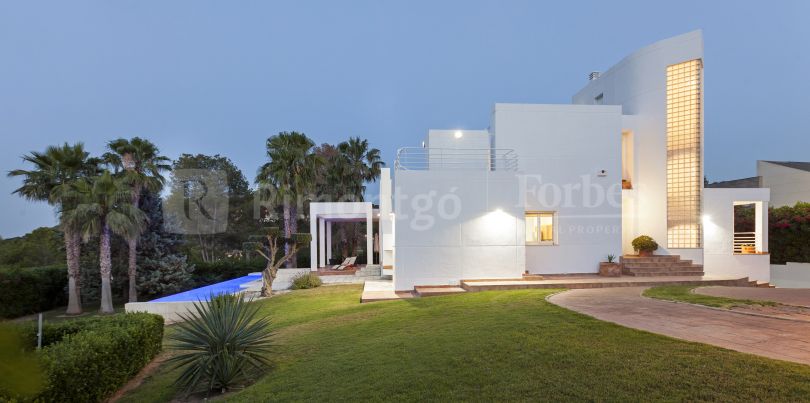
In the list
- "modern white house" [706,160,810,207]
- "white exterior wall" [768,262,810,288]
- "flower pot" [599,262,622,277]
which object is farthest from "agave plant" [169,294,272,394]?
"modern white house" [706,160,810,207]

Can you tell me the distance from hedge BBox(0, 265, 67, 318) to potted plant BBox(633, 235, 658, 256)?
26.3 m

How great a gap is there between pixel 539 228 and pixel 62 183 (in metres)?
21.6

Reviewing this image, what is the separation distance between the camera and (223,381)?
5.85 metres

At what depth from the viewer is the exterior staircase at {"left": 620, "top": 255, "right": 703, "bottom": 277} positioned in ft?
44.9

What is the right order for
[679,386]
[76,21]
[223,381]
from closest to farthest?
1. [679,386]
2. [223,381]
3. [76,21]

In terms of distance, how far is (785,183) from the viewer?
2219cm

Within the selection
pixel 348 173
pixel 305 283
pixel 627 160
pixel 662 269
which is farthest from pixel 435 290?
pixel 348 173

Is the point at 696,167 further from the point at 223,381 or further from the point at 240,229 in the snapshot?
the point at 240,229

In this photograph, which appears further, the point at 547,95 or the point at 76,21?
the point at 547,95

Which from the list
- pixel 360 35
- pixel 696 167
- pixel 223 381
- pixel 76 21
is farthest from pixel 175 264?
pixel 360 35

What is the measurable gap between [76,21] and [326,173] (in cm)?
7907

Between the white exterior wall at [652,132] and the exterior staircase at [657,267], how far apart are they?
75 cm

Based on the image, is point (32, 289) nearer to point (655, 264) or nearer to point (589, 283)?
point (589, 283)

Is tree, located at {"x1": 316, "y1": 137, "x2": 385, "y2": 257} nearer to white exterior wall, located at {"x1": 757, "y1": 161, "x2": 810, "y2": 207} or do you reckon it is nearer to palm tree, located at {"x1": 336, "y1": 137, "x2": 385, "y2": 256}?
palm tree, located at {"x1": 336, "y1": 137, "x2": 385, "y2": 256}
